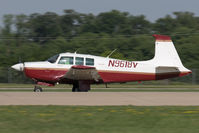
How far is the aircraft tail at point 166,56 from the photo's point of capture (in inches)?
914

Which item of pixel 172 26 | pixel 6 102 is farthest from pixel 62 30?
pixel 6 102

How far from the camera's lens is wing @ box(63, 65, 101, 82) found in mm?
21109

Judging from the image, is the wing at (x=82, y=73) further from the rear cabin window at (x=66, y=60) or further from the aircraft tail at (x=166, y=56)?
the aircraft tail at (x=166, y=56)

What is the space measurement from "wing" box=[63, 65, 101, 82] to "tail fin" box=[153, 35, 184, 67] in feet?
12.7

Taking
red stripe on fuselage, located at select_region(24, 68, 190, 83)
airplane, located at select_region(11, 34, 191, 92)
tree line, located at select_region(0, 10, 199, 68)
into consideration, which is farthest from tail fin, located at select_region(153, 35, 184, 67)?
tree line, located at select_region(0, 10, 199, 68)

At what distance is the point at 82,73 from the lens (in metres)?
21.5
